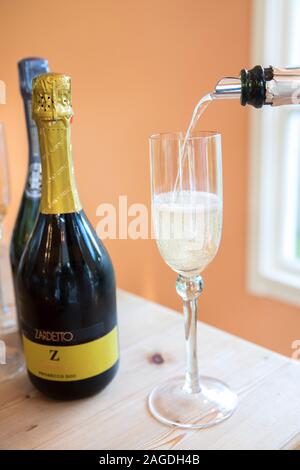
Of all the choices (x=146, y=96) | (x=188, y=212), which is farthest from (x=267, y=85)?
(x=146, y=96)

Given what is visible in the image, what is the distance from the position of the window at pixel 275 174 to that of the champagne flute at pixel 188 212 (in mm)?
853

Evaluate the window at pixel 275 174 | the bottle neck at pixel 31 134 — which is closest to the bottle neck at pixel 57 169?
the bottle neck at pixel 31 134

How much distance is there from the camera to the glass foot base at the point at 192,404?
0.59m

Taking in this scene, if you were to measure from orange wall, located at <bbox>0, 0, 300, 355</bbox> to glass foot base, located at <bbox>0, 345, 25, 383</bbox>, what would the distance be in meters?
0.88

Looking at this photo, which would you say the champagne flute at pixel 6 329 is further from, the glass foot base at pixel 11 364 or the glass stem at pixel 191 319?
the glass stem at pixel 191 319

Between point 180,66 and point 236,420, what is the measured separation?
3.63ft

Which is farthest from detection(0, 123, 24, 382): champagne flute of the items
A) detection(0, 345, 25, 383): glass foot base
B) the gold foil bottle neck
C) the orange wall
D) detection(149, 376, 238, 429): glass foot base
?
the orange wall

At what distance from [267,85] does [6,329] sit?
0.57 metres

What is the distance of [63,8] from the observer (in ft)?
5.56

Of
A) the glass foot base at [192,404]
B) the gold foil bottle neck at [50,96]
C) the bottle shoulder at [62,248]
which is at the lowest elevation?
the glass foot base at [192,404]

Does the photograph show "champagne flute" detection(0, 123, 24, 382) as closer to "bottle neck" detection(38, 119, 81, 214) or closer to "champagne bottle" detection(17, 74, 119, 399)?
"champagne bottle" detection(17, 74, 119, 399)

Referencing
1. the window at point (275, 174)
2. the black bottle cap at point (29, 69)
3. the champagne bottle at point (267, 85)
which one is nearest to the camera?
the champagne bottle at point (267, 85)

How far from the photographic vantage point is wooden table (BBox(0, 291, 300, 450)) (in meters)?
0.56

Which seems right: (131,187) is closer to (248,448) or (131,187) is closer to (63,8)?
(63,8)
